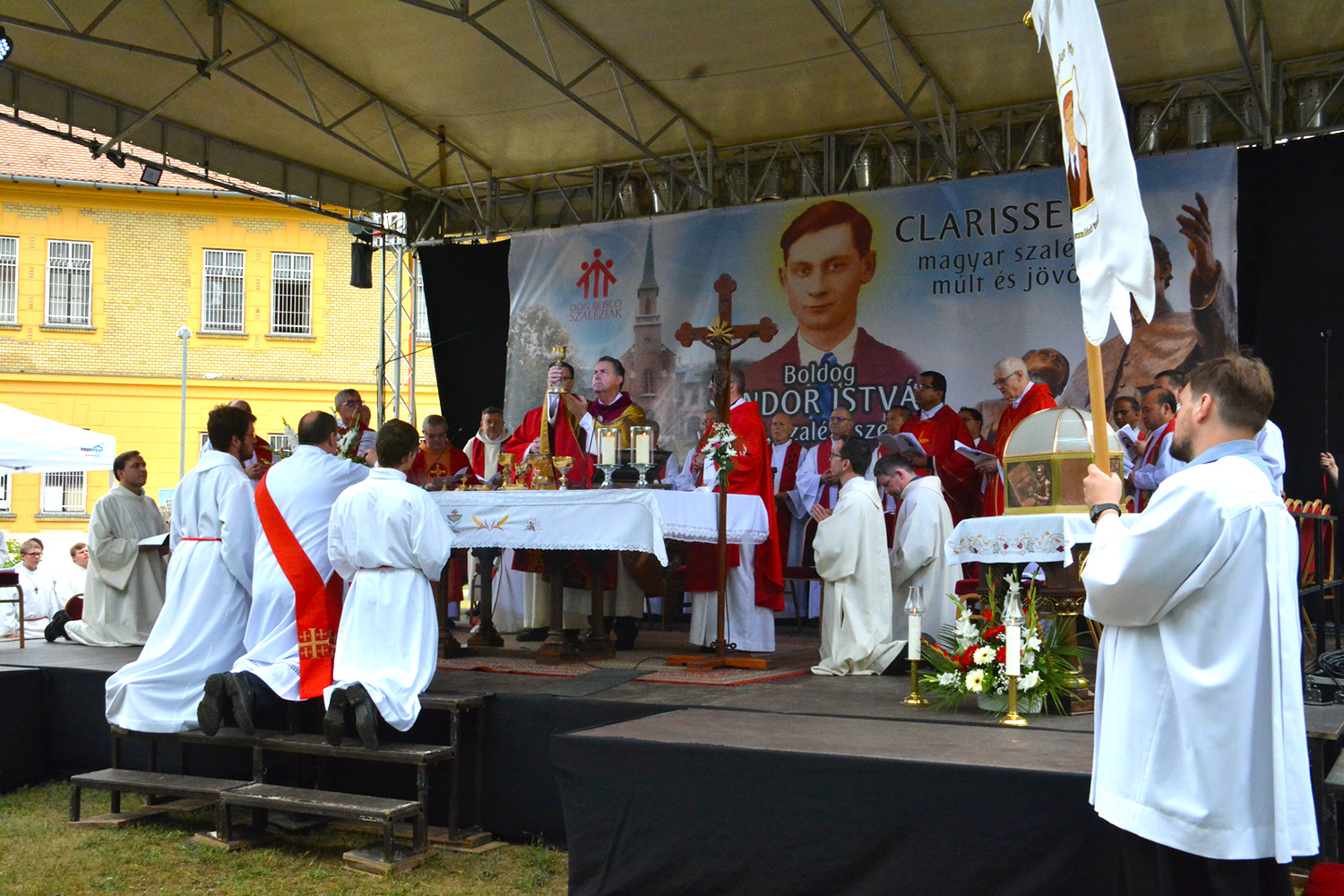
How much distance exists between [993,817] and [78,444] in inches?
402

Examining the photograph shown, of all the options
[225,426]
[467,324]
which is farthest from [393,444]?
[467,324]

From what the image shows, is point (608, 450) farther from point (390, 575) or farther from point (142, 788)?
point (142, 788)

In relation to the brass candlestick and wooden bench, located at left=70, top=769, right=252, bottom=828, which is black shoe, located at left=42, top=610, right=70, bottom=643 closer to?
wooden bench, located at left=70, top=769, right=252, bottom=828

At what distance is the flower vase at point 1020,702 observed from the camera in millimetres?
5434

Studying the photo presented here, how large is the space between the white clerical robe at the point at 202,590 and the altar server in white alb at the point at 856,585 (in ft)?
10.6

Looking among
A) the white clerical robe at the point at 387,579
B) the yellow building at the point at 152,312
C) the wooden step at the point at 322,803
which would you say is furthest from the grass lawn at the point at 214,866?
the yellow building at the point at 152,312

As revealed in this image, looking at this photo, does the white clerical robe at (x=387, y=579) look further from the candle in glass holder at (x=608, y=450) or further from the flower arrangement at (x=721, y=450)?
the flower arrangement at (x=721, y=450)

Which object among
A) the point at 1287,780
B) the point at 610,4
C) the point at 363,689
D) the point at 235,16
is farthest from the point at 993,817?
the point at 235,16

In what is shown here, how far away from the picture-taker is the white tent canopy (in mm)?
11047

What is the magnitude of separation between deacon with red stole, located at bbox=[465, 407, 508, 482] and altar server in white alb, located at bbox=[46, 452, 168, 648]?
2.58 meters

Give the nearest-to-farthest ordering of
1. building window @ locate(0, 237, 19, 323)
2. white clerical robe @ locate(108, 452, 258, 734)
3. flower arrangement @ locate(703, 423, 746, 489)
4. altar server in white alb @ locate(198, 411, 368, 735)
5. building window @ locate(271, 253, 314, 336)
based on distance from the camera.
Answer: altar server in white alb @ locate(198, 411, 368, 735)
white clerical robe @ locate(108, 452, 258, 734)
flower arrangement @ locate(703, 423, 746, 489)
building window @ locate(0, 237, 19, 323)
building window @ locate(271, 253, 314, 336)

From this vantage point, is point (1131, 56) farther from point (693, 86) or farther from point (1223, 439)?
point (1223, 439)

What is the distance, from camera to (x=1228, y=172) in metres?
9.80

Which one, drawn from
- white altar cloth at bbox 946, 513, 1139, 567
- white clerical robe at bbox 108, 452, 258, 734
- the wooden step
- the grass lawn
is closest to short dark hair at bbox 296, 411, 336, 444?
white clerical robe at bbox 108, 452, 258, 734
